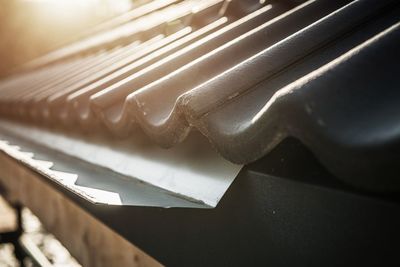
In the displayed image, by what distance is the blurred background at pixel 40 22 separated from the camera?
64.1 feet

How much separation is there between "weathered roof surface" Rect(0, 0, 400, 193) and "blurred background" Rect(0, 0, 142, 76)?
706 inches

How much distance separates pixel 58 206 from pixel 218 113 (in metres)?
2.06

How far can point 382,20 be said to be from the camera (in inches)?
39.3

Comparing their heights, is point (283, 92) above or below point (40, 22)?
below

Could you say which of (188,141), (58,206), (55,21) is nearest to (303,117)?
(188,141)

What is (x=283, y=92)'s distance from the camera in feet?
2.21

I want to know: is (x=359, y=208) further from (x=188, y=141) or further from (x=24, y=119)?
(x=24, y=119)

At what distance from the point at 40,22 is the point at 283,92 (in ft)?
73.0

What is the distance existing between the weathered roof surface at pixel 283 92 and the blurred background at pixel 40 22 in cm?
1792

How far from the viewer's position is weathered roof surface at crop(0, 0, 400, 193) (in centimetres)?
59

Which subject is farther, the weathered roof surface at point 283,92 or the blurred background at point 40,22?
the blurred background at point 40,22

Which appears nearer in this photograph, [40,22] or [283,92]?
[283,92]

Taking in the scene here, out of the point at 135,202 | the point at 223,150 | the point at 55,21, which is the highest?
the point at 55,21

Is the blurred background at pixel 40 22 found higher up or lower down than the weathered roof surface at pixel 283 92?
higher up
